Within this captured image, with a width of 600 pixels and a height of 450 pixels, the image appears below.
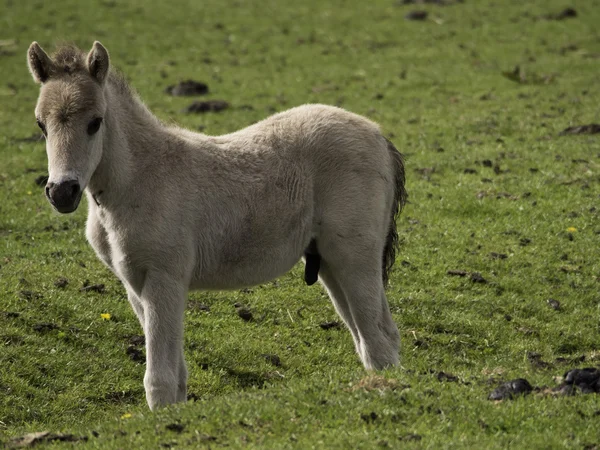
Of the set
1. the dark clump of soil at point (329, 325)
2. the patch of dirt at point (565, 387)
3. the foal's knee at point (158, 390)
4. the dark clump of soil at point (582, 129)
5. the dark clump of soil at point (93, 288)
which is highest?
the patch of dirt at point (565, 387)

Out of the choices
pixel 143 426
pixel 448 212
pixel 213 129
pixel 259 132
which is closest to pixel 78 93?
pixel 259 132

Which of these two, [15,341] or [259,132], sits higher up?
[259,132]

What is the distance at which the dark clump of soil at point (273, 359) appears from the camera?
34.0ft

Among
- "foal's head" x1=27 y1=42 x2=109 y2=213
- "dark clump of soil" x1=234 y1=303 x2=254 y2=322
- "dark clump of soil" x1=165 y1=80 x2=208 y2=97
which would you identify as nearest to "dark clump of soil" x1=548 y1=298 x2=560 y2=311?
"dark clump of soil" x1=234 y1=303 x2=254 y2=322

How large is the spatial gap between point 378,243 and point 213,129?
1169 centimetres

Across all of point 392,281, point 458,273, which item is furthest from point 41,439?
point 458,273

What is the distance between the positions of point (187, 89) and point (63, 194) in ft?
54.6

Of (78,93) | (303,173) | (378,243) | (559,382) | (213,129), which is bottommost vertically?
(213,129)

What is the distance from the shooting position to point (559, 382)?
315 inches

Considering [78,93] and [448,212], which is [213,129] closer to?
[448,212]

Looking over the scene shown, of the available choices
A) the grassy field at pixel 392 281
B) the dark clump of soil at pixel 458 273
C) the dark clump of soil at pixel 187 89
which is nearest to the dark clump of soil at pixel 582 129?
the grassy field at pixel 392 281

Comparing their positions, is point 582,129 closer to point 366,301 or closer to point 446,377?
point 366,301

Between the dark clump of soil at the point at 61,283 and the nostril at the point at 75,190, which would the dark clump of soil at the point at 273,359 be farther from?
the nostril at the point at 75,190

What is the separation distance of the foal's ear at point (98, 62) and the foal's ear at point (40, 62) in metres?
0.36
